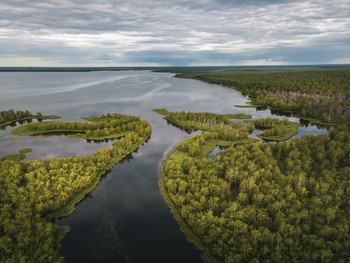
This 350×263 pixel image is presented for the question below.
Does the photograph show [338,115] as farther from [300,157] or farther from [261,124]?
[300,157]

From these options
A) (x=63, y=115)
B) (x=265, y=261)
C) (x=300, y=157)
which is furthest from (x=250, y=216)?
(x=63, y=115)

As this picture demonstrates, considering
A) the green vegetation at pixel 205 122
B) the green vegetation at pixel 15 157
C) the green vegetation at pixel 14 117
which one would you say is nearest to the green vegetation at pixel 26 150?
the green vegetation at pixel 15 157

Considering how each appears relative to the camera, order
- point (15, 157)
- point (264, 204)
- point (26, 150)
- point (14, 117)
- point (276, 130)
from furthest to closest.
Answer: point (14, 117) → point (276, 130) → point (26, 150) → point (15, 157) → point (264, 204)

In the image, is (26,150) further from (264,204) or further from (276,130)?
(276,130)

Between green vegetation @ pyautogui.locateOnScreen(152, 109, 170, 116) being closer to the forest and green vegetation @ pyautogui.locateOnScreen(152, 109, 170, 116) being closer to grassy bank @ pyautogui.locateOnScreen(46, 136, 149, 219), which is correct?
grassy bank @ pyautogui.locateOnScreen(46, 136, 149, 219)

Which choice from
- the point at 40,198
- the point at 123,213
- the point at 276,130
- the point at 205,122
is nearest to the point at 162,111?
the point at 205,122

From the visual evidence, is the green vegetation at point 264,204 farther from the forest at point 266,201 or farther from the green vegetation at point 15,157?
the green vegetation at point 15,157
